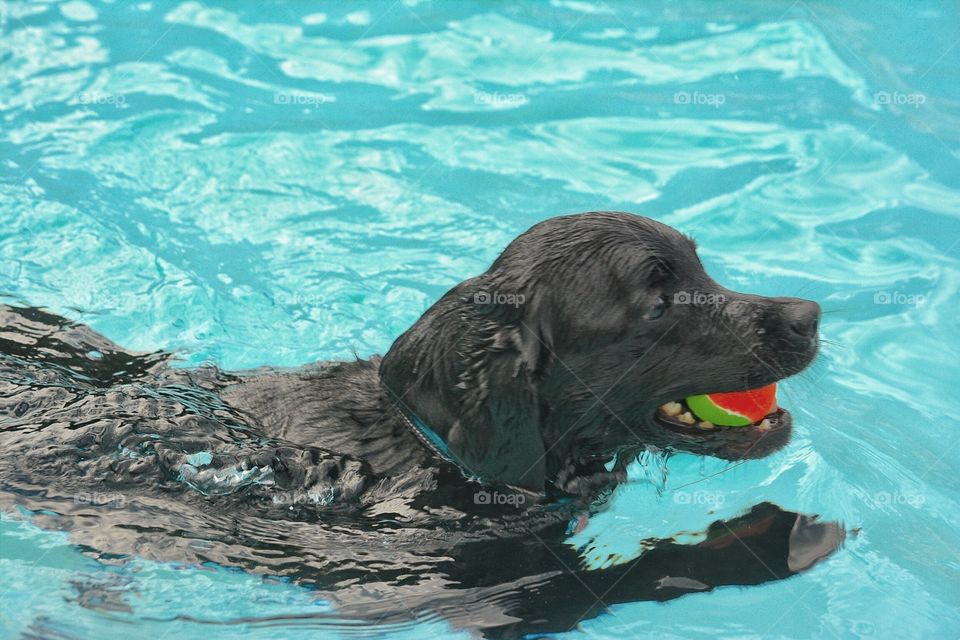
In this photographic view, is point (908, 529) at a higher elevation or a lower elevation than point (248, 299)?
lower

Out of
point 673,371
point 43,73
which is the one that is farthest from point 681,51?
point 673,371

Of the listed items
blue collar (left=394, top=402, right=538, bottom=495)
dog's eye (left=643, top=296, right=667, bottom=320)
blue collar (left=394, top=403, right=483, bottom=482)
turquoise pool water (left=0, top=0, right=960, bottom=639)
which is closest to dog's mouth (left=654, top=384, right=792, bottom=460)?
dog's eye (left=643, top=296, right=667, bottom=320)

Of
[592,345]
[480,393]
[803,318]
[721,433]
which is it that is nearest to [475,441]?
[480,393]

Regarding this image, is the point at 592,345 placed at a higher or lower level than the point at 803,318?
lower

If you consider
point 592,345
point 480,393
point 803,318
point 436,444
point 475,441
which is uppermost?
point 803,318

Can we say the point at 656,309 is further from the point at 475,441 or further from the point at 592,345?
the point at 475,441

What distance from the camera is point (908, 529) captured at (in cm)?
512

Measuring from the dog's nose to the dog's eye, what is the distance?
472 millimetres

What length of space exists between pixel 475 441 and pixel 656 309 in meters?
0.87

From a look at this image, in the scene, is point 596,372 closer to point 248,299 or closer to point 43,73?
point 248,299

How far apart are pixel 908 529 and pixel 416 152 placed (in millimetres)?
4826

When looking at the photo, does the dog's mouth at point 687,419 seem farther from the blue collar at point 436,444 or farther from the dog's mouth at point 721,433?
the blue collar at point 436,444

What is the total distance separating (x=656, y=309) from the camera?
4113 millimetres

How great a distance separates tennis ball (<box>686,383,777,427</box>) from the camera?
4.29m
